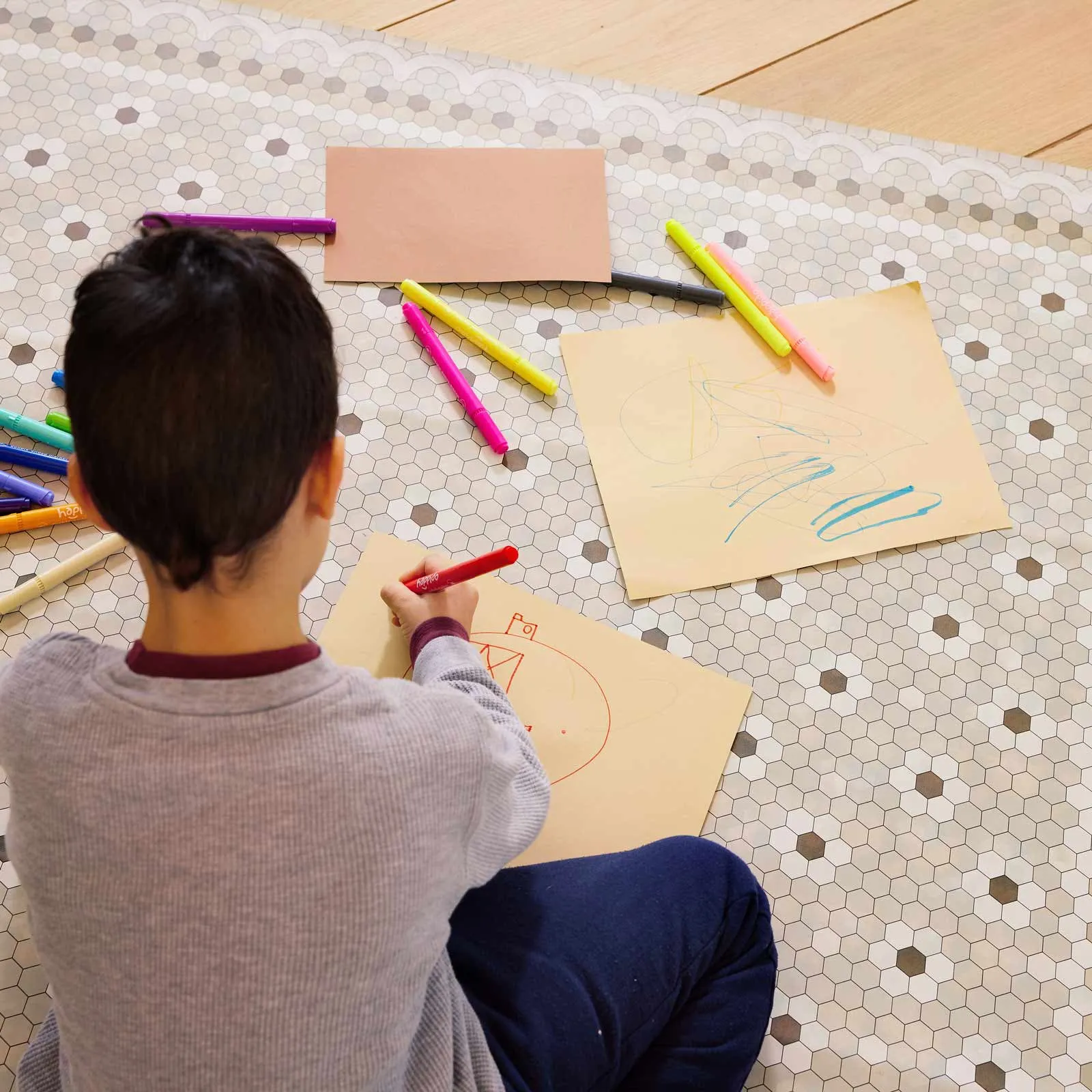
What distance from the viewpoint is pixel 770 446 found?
0.70 metres

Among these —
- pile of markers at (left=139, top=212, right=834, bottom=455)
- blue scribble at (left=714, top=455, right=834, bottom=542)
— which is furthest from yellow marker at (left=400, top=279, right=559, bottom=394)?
blue scribble at (left=714, top=455, right=834, bottom=542)

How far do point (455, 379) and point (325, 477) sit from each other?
0.28 meters

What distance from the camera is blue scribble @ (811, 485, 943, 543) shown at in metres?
0.68

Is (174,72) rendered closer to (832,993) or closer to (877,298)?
(877,298)

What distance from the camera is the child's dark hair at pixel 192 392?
38 cm

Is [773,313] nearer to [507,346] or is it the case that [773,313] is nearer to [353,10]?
[507,346]

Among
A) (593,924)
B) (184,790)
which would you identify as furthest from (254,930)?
(593,924)

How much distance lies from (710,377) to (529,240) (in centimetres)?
16

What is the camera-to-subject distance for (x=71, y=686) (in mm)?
422

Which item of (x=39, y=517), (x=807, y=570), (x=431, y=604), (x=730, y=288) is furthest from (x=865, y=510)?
(x=39, y=517)

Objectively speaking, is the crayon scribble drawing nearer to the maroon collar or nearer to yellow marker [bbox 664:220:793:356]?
yellow marker [bbox 664:220:793:356]

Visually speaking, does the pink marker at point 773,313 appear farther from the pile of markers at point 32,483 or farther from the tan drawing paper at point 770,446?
the pile of markers at point 32,483

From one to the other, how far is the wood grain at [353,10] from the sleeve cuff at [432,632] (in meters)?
0.50

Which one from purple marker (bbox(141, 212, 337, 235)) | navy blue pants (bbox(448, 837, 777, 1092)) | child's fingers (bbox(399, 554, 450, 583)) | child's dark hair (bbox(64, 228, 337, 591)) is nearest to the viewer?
child's dark hair (bbox(64, 228, 337, 591))
